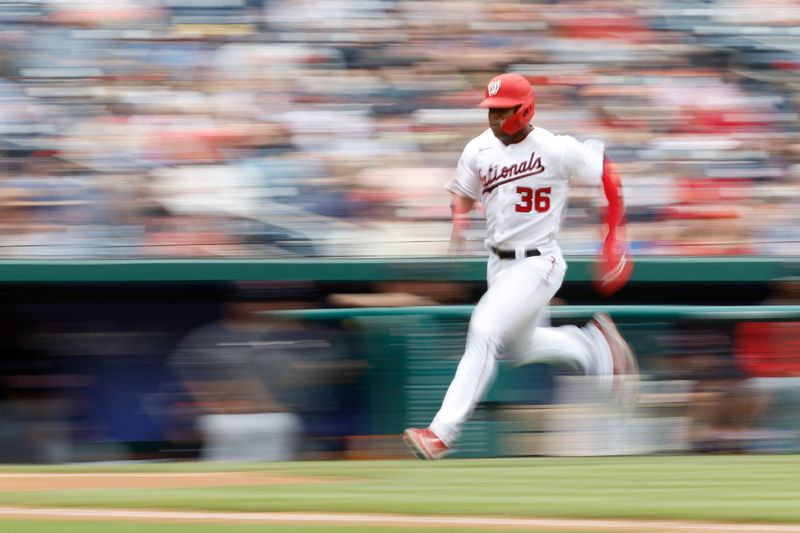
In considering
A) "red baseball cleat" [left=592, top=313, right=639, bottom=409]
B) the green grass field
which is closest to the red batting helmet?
"red baseball cleat" [left=592, top=313, right=639, bottom=409]

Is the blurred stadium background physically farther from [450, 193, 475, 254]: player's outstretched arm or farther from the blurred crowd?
[450, 193, 475, 254]: player's outstretched arm

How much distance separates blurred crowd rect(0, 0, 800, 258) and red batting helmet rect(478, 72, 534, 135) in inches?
65.3

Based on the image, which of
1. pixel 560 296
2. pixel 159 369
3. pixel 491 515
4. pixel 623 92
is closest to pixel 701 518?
pixel 491 515

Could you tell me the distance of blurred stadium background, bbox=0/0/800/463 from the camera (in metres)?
5.69

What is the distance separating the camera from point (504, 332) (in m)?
4.86

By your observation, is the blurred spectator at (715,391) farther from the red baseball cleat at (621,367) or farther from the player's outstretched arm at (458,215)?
the player's outstretched arm at (458,215)

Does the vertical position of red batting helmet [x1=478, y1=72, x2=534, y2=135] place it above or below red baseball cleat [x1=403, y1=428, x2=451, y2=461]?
above

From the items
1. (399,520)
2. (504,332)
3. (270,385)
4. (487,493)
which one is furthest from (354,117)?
(399,520)

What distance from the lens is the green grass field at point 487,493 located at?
3250 mm

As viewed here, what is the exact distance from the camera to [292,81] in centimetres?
707

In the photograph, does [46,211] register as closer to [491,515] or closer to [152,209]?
[152,209]

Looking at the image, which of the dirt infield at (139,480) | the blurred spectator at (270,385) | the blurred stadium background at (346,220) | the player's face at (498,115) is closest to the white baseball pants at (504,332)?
the blurred stadium background at (346,220)

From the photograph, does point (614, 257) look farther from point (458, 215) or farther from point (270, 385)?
point (270, 385)

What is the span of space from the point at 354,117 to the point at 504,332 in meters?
2.48
